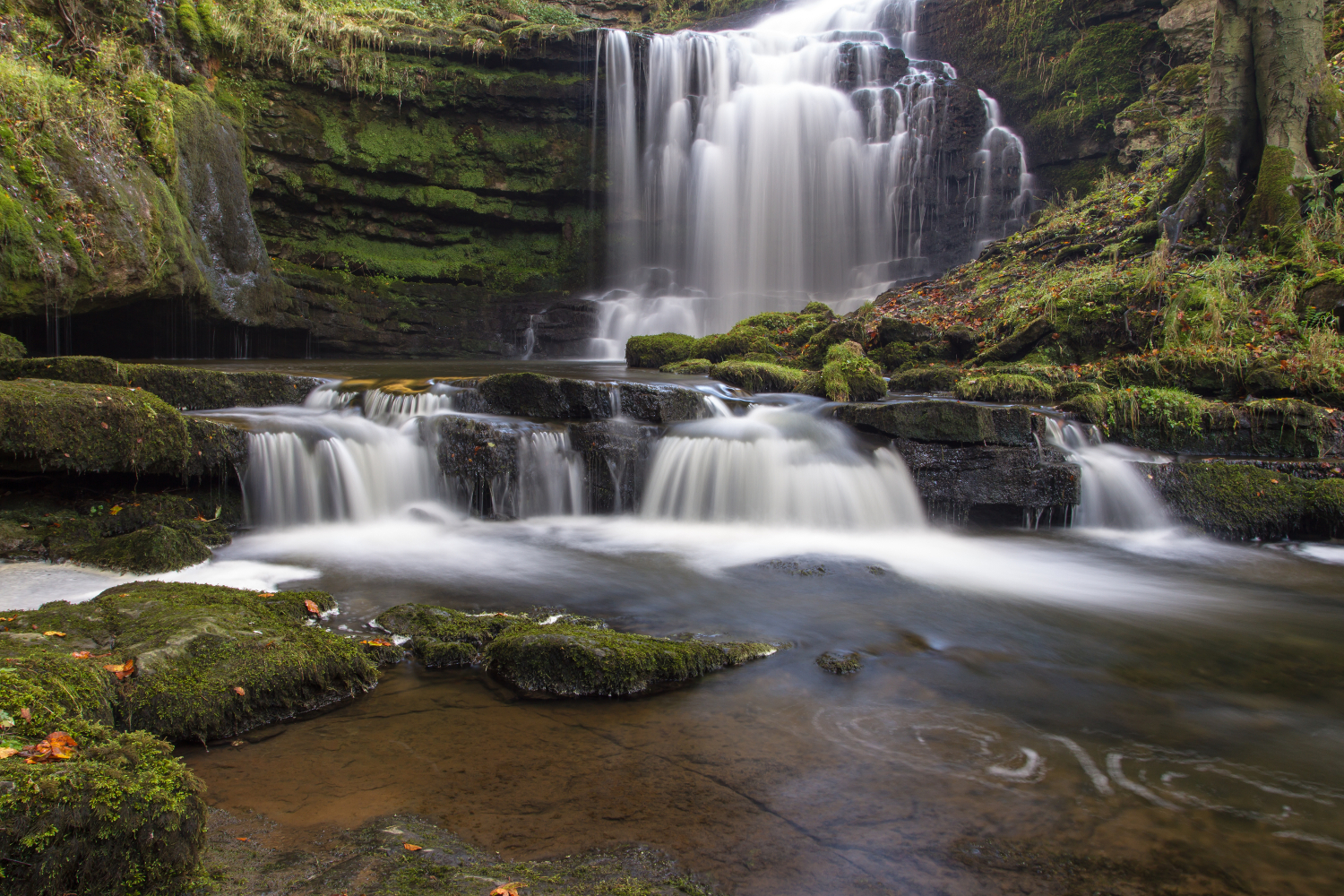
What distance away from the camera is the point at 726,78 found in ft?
57.7

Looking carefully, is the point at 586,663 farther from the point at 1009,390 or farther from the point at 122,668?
the point at 1009,390

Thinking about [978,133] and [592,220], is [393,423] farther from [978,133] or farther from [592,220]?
[978,133]

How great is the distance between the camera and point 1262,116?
10.2m

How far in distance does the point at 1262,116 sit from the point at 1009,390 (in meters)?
5.99

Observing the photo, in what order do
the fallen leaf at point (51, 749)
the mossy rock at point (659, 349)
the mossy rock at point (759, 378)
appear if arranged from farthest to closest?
the mossy rock at point (659, 349), the mossy rock at point (759, 378), the fallen leaf at point (51, 749)

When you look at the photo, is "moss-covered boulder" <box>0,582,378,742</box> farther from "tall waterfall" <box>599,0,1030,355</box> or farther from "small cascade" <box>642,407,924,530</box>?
"tall waterfall" <box>599,0,1030,355</box>

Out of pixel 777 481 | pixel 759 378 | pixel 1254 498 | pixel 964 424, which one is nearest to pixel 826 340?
pixel 759 378

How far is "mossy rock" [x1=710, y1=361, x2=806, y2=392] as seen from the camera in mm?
9609

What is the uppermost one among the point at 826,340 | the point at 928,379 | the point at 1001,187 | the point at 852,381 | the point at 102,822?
the point at 1001,187

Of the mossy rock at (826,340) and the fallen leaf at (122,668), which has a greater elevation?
the mossy rock at (826,340)

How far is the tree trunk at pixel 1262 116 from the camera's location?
9.76 metres

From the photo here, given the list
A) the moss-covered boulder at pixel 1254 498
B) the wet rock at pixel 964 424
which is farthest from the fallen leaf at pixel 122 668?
the moss-covered boulder at pixel 1254 498

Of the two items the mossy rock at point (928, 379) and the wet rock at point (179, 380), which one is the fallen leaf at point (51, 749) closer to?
the wet rock at point (179, 380)

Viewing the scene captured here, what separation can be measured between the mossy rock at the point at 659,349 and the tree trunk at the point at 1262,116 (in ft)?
25.1
